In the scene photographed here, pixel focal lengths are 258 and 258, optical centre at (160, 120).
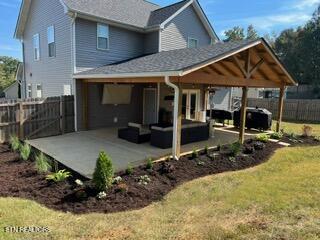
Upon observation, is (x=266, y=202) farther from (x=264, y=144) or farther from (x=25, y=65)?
(x=25, y=65)

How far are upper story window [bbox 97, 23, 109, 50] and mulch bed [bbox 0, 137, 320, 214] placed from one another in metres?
7.07

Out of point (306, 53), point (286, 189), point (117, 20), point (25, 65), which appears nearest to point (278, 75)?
point (286, 189)

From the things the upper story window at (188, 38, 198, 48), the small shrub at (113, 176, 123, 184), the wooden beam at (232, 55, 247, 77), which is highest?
the upper story window at (188, 38, 198, 48)

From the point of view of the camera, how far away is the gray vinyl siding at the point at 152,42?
1466cm

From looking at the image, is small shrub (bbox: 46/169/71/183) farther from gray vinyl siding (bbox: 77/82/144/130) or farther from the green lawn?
gray vinyl siding (bbox: 77/82/144/130)

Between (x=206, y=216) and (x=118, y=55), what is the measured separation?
11199 millimetres

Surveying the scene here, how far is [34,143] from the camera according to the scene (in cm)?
1034

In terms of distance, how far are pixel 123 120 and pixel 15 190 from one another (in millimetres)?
9033

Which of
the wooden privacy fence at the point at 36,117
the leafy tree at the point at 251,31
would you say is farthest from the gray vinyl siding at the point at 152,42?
the leafy tree at the point at 251,31

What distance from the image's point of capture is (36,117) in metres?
11.3

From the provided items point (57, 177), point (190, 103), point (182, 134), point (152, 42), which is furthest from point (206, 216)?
point (152, 42)

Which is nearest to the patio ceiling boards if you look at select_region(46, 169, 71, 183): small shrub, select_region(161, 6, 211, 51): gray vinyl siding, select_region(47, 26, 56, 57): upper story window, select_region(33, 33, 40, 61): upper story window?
select_region(47, 26, 56, 57): upper story window

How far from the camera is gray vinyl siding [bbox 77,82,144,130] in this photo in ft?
42.6

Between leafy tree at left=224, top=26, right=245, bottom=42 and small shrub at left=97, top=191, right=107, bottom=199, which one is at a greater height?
leafy tree at left=224, top=26, right=245, bottom=42
